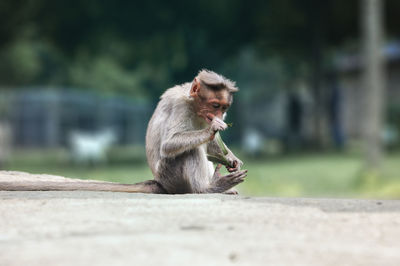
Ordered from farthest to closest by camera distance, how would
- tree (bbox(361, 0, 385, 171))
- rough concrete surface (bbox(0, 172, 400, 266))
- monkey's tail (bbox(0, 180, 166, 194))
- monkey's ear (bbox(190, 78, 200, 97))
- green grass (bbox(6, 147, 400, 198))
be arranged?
1. tree (bbox(361, 0, 385, 171))
2. green grass (bbox(6, 147, 400, 198))
3. monkey's tail (bbox(0, 180, 166, 194))
4. monkey's ear (bbox(190, 78, 200, 97))
5. rough concrete surface (bbox(0, 172, 400, 266))

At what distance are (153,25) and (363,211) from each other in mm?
20924

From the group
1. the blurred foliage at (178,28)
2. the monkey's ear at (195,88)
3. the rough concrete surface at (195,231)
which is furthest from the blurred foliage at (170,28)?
the rough concrete surface at (195,231)

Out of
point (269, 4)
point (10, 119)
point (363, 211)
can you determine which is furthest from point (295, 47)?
point (363, 211)

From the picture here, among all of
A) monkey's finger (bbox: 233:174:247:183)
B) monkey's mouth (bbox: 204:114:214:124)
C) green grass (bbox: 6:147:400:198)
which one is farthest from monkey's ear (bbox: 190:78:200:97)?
green grass (bbox: 6:147:400:198)

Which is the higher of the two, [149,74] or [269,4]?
[269,4]

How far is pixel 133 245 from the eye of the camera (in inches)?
163

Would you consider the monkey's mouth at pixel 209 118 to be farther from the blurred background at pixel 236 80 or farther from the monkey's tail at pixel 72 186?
the blurred background at pixel 236 80

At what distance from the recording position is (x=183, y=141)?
6359 mm

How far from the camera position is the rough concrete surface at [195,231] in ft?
13.1

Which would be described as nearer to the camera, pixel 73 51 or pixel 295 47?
pixel 73 51

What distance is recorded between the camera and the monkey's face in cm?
630

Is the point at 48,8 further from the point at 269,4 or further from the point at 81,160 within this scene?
the point at 269,4

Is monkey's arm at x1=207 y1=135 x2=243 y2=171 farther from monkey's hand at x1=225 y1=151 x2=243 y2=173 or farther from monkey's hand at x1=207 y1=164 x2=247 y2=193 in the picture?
monkey's hand at x1=207 y1=164 x2=247 y2=193

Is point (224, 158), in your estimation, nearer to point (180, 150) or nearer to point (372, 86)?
point (180, 150)
